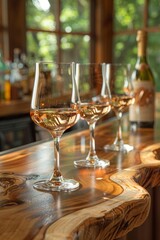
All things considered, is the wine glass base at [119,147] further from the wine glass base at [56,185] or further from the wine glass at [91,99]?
the wine glass base at [56,185]

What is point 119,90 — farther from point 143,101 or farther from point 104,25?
point 104,25

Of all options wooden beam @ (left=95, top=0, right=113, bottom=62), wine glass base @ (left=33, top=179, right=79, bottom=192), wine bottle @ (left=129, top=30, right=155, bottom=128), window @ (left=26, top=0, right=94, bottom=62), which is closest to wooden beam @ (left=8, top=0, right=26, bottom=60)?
window @ (left=26, top=0, right=94, bottom=62)

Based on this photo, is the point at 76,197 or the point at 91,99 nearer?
the point at 76,197

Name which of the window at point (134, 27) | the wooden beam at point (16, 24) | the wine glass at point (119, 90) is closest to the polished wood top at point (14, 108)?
the wooden beam at point (16, 24)

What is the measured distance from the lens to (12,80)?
8.72ft

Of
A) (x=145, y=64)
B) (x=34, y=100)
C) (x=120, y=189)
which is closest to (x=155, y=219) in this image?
(x=120, y=189)

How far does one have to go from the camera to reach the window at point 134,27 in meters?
3.75

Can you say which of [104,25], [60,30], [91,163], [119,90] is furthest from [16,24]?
[91,163]

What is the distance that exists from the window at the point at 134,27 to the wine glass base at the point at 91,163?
298cm

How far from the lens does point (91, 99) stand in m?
0.97

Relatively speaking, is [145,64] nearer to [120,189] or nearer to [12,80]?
[120,189]

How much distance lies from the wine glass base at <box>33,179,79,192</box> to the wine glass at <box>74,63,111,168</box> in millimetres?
151

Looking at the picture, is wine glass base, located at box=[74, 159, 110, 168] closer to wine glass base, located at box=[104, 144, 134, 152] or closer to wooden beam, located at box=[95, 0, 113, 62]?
wine glass base, located at box=[104, 144, 134, 152]

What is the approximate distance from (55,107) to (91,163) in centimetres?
20
